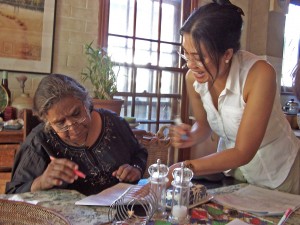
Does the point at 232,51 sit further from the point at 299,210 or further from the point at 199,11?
the point at 299,210

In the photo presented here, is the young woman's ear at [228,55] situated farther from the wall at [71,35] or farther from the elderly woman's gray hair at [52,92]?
the wall at [71,35]

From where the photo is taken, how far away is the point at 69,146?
4.64 ft

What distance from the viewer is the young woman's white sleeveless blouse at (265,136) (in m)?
1.27

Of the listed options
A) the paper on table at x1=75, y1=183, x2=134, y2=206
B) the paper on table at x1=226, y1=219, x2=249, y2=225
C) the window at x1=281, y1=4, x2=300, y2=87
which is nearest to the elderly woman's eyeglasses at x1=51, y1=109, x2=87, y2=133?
the paper on table at x1=75, y1=183, x2=134, y2=206

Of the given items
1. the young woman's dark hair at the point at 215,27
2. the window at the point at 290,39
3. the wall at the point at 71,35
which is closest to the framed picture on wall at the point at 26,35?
the wall at the point at 71,35

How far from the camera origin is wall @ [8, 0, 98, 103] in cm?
276

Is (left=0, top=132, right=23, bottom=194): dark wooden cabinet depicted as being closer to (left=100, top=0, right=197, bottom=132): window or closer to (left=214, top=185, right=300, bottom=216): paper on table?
(left=100, top=0, right=197, bottom=132): window

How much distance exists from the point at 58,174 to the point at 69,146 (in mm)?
269

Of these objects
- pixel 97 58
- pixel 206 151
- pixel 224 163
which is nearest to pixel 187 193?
pixel 224 163

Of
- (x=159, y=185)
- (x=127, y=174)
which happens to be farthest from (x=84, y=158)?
(x=159, y=185)

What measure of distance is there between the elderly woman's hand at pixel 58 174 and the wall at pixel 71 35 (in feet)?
5.44

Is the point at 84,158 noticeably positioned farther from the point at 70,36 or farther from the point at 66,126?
the point at 70,36

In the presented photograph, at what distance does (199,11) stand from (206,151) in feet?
8.34

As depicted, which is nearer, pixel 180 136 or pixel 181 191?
pixel 181 191
